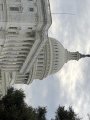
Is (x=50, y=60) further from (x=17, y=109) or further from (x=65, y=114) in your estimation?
(x=17, y=109)

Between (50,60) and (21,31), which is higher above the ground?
(21,31)

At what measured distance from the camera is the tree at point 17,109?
8475 centimetres

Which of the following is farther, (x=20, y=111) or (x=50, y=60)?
(x=50, y=60)

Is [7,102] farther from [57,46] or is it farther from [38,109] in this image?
[57,46]

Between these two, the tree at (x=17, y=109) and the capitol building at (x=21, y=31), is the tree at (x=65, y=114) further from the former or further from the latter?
the capitol building at (x=21, y=31)

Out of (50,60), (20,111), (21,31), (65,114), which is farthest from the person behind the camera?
(50,60)

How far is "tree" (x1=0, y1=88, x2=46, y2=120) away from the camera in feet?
278

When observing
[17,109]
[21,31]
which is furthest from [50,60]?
[17,109]

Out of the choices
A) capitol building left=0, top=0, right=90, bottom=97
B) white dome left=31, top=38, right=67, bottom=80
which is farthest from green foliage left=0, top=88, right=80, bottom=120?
white dome left=31, top=38, right=67, bottom=80

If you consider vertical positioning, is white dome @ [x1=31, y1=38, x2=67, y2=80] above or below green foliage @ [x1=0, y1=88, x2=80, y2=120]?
below

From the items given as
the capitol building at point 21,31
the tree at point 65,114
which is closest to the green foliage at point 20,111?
the tree at point 65,114

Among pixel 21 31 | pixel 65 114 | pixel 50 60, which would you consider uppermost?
pixel 21 31

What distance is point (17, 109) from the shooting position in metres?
87.1

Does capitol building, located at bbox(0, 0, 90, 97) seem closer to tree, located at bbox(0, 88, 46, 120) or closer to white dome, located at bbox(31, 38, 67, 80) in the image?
tree, located at bbox(0, 88, 46, 120)
